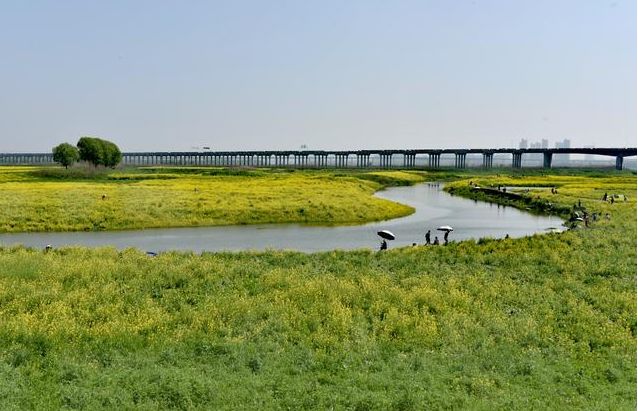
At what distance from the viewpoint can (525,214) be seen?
62.1 metres

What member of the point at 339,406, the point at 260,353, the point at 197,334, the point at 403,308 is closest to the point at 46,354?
the point at 197,334

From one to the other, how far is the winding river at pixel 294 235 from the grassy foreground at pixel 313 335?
10.7 m

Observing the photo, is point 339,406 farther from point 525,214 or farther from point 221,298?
point 525,214

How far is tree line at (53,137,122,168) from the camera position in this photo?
122m

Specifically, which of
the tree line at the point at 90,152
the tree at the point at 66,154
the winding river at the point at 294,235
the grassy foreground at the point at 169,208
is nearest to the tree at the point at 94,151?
the tree line at the point at 90,152

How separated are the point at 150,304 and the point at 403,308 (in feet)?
28.9

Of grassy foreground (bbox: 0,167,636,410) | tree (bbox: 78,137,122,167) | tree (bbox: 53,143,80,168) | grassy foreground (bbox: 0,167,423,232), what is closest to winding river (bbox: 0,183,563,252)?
grassy foreground (bbox: 0,167,423,232)

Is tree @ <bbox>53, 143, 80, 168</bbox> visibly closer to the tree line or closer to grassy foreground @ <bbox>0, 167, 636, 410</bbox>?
the tree line

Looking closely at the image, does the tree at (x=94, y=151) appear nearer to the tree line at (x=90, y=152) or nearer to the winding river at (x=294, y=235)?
the tree line at (x=90, y=152)

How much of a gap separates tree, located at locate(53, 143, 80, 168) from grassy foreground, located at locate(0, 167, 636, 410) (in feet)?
362

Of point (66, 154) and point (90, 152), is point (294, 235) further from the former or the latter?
point (66, 154)

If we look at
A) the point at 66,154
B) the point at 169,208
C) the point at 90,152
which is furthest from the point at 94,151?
the point at 169,208

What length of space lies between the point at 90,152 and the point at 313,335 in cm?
11806

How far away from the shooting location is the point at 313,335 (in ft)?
53.6
